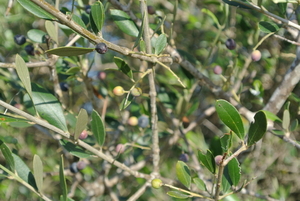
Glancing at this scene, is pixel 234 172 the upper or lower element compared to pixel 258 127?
lower

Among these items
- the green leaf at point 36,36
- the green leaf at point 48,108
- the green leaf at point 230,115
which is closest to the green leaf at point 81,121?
the green leaf at point 48,108

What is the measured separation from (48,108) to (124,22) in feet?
1.22

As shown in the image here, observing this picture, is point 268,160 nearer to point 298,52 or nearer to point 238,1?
point 298,52

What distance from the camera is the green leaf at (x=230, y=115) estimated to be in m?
0.78

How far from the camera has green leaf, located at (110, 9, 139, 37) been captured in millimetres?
1126

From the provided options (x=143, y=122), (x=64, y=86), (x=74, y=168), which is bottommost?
(x=74, y=168)

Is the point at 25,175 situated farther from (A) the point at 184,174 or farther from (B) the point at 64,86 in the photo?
(B) the point at 64,86

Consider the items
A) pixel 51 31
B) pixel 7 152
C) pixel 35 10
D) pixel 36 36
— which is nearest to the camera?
pixel 35 10

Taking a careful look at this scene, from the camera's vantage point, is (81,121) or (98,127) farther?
(98,127)

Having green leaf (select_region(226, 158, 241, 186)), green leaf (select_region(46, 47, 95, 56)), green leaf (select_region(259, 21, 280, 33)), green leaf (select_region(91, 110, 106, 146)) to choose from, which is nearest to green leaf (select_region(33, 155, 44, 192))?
green leaf (select_region(91, 110, 106, 146))

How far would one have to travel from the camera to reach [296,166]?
2.44 m

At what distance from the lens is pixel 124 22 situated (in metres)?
1.13

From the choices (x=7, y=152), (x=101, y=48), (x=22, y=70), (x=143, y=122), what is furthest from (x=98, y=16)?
(x=143, y=122)

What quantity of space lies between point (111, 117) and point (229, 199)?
743 millimetres
